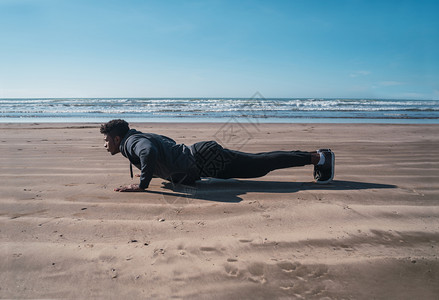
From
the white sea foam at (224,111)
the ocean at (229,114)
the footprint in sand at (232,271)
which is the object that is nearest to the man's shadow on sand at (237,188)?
the footprint in sand at (232,271)

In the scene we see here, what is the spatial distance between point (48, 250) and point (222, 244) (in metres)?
1.16

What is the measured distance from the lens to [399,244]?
6.55ft

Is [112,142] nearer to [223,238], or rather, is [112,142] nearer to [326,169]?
[223,238]

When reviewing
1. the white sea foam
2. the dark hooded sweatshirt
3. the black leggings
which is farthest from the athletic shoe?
the white sea foam

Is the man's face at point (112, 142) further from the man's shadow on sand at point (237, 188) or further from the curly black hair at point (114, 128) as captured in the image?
the man's shadow on sand at point (237, 188)

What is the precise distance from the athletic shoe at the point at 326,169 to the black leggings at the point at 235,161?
0.24 metres

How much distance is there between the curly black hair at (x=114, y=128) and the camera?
3.16 metres

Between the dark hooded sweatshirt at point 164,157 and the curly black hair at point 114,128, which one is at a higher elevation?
the curly black hair at point 114,128

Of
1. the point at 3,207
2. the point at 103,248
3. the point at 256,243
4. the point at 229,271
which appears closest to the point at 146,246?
the point at 103,248

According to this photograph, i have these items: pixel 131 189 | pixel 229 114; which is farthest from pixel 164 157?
pixel 229 114

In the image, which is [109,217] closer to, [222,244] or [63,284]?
[63,284]

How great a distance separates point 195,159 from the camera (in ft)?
10.1

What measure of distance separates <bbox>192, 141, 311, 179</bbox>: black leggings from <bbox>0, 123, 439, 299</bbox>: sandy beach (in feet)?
0.69

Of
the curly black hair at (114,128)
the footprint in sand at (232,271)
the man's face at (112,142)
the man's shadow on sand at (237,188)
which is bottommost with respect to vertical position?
the footprint in sand at (232,271)
